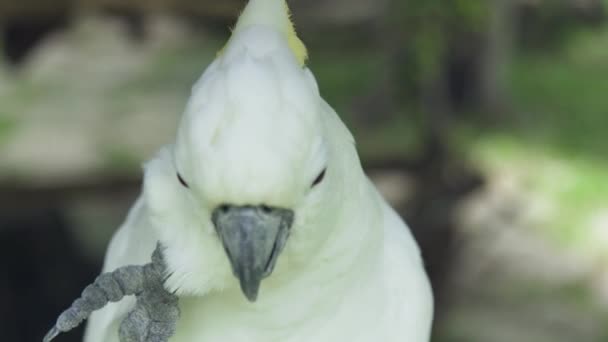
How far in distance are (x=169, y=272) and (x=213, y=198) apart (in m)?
0.16

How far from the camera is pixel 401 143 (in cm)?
283

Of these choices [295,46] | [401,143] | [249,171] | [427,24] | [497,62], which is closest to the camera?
[249,171]

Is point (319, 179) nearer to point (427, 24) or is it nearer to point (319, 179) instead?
point (319, 179)

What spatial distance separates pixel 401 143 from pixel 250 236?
2027mm

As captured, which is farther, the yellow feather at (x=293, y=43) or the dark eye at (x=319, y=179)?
the yellow feather at (x=293, y=43)

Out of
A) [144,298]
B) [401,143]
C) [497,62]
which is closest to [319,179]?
[144,298]

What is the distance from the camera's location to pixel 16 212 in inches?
98.2

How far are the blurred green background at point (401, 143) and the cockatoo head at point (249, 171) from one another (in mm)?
1278

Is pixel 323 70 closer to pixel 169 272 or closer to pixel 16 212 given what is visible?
pixel 16 212

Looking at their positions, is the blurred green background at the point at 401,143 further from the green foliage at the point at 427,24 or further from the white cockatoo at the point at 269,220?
the white cockatoo at the point at 269,220

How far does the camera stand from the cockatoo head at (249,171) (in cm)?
81

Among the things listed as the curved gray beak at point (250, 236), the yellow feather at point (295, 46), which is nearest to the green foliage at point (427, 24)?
the yellow feather at point (295, 46)

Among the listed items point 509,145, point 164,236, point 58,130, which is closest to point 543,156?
point 509,145

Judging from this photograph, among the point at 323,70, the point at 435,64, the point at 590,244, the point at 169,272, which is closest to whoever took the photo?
the point at 169,272
